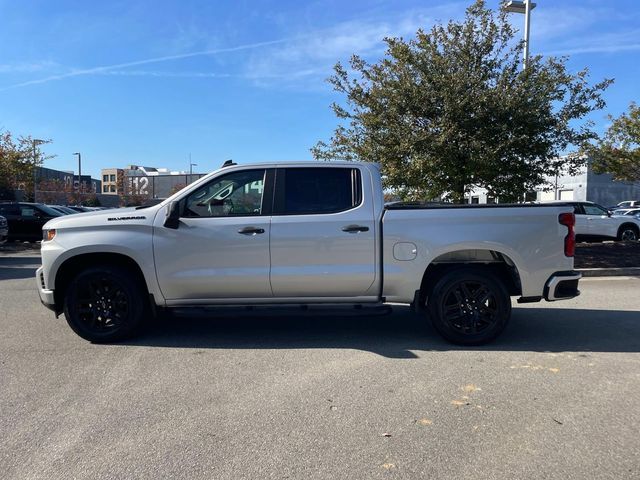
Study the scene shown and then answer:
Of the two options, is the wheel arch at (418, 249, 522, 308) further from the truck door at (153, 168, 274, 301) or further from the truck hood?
the truck hood

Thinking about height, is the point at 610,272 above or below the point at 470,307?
below

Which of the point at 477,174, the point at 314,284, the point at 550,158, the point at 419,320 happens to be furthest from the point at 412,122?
the point at 314,284

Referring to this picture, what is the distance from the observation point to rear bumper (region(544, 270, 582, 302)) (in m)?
5.58

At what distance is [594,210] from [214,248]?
16.1 metres

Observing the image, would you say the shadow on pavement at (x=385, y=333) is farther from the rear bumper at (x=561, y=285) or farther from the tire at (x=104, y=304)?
the rear bumper at (x=561, y=285)

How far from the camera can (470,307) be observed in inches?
220

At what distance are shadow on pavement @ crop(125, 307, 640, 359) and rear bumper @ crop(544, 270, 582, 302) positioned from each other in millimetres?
568

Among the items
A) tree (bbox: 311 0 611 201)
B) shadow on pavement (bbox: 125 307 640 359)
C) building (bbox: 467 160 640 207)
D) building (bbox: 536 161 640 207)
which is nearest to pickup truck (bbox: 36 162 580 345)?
shadow on pavement (bbox: 125 307 640 359)

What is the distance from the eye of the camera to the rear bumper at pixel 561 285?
558cm

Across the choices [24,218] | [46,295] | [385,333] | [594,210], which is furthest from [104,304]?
[594,210]

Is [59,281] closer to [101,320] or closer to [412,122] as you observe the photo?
[101,320]

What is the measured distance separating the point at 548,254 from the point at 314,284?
2.53 m

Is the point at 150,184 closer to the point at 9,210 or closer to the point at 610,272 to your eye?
the point at 9,210

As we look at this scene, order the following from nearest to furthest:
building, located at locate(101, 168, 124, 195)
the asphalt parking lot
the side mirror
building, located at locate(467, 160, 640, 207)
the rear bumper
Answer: the asphalt parking lot
the side mirror
the rear bumper
building, located at locate(467, 160, 640, 207)
building, located at locate(101, 168, 124, 195)
